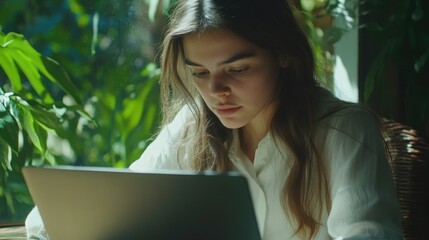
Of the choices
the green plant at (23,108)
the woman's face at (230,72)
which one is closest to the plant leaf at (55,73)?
the green plant at (23,108)

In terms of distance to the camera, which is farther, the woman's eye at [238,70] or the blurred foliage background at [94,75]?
the blurred foliage background at [94,75]

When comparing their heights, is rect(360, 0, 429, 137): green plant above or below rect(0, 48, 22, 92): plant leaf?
below

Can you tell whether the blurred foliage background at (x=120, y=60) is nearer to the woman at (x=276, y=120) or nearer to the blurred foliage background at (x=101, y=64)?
the blurred foliage background at (x=101, y=64)

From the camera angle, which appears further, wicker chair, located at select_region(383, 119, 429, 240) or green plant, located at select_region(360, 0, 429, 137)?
green plant, located at select_region(360, 0, 429, 137)

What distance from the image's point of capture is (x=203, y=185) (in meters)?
0.92

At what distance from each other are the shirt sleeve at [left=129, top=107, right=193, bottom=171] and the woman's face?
0.21 meters

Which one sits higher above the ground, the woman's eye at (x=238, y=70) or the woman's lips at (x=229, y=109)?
the woman's eye at (x=238, y=70)

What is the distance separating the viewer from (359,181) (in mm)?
1211

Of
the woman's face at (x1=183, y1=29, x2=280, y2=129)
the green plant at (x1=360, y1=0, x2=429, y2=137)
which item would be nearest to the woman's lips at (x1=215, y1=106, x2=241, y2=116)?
the woman's face at (x1=183, y1=29, x2=280, y2=129)

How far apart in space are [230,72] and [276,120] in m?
0.16

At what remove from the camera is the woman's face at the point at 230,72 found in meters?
1.29

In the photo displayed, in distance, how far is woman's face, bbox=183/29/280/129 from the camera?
4.23 ft

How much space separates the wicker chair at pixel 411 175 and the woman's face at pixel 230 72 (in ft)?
1.26

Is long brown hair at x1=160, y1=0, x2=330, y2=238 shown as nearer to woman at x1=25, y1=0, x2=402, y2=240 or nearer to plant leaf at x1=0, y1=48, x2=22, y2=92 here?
woman at x1=25, y1=0, x2=402, y2=240
